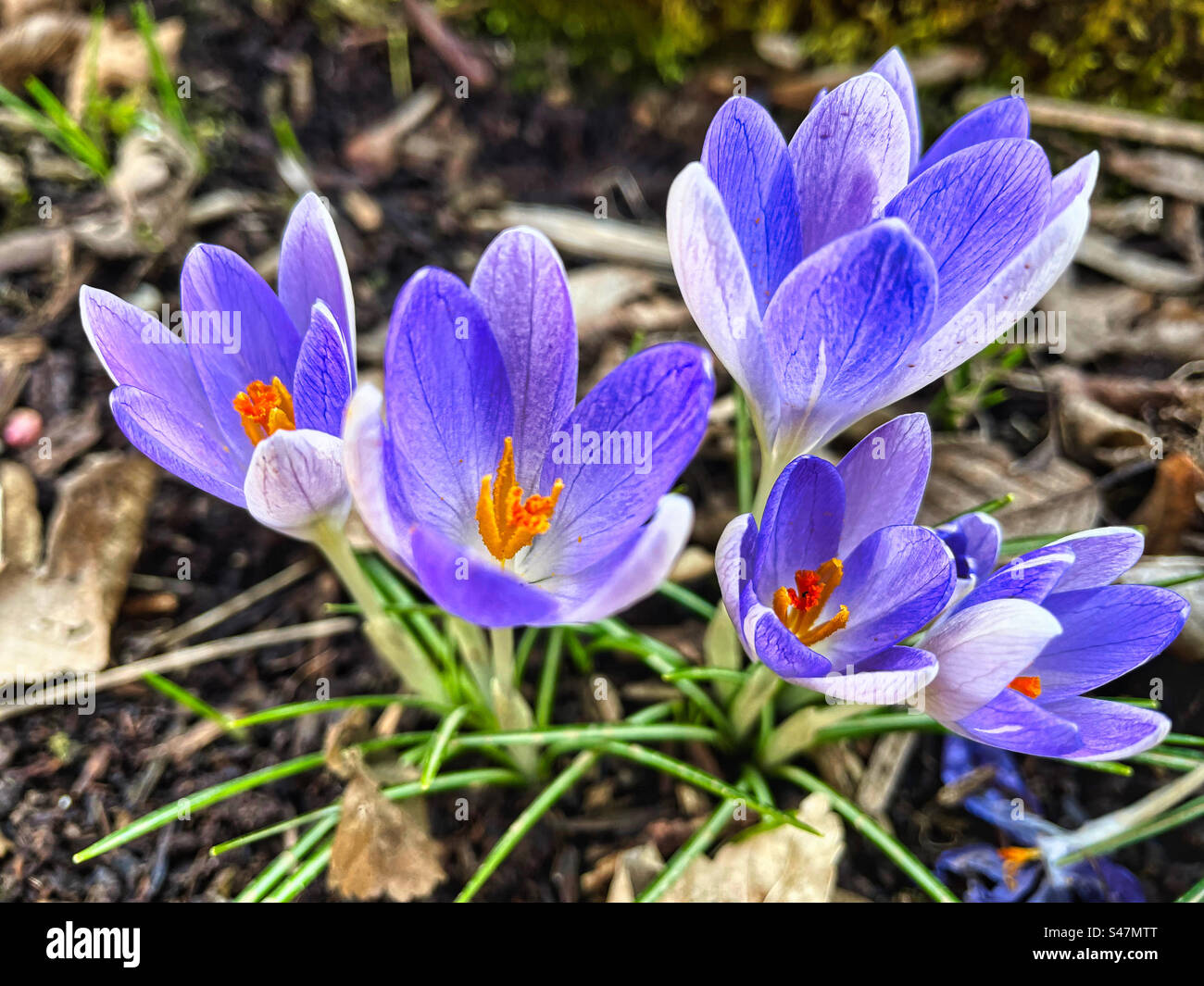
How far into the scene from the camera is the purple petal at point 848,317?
111cm

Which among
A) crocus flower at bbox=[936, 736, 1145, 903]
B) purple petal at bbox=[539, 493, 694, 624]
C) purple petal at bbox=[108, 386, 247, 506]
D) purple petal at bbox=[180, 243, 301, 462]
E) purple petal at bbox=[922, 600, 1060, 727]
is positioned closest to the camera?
purple petal at bbox=[539, 493, 694, 624]

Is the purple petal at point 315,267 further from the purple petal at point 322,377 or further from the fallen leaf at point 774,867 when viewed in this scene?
the fallen leaf at point 774,867

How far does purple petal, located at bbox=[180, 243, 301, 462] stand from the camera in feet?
4.37

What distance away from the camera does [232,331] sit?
4.47 ft

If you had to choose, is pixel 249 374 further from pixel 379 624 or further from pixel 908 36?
pixel 908 36

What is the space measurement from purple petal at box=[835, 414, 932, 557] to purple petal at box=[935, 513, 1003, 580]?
76mm

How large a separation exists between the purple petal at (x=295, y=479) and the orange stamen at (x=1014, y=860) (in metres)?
1.33

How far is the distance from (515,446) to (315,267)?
0.37 m

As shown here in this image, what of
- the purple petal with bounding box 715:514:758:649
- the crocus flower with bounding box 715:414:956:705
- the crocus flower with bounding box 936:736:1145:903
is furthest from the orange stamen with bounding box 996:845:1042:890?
the purple petal with bounding box 715:514:758:649

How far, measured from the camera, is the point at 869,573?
1333mm

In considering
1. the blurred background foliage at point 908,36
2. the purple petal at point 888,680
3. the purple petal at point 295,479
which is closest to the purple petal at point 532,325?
the purple petal at point 295,479

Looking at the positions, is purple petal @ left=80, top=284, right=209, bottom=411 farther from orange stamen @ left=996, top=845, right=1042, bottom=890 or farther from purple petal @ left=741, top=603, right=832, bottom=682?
orange stamen @ left=996, top=845, right=1042, bottom=890
